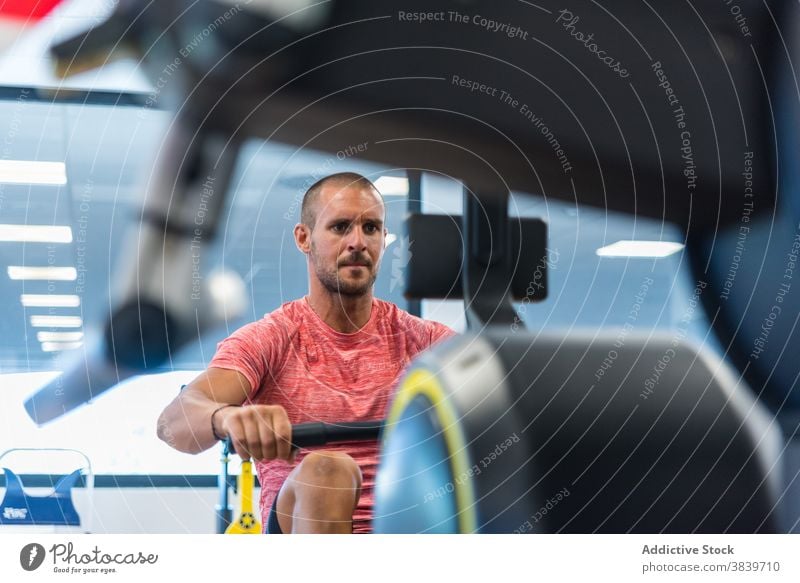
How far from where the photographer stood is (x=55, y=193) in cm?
63

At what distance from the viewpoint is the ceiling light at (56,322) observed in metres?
0.62

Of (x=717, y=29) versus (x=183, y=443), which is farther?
(x=717, y=29)

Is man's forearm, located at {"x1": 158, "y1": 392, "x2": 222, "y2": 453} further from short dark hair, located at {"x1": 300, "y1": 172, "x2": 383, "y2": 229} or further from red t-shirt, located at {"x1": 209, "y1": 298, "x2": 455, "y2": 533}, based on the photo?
short dark hair, located at {"x1": 300, "y1": 172, "x2": 383, "y2": 229}

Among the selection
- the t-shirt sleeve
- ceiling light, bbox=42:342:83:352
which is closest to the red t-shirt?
the t-shirt sleeve

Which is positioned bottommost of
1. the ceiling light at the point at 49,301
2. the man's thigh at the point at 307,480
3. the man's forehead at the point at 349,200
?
the man's thigh at the point at 307,480

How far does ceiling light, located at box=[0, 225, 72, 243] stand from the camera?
62 centimetres

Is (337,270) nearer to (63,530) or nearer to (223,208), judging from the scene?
(223,208)

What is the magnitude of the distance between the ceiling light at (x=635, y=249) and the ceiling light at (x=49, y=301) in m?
0.42

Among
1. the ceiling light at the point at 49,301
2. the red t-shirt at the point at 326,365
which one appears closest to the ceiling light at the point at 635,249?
the red t-shirt at the point at 326,365

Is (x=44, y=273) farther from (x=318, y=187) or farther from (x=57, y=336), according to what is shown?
(x=318, y=187)

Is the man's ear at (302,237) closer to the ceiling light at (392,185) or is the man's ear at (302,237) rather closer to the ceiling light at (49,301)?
the ceiling light at (392,185)

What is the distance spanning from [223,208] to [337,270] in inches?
4.0

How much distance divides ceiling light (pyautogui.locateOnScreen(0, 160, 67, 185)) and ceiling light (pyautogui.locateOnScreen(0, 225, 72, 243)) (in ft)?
0.12
